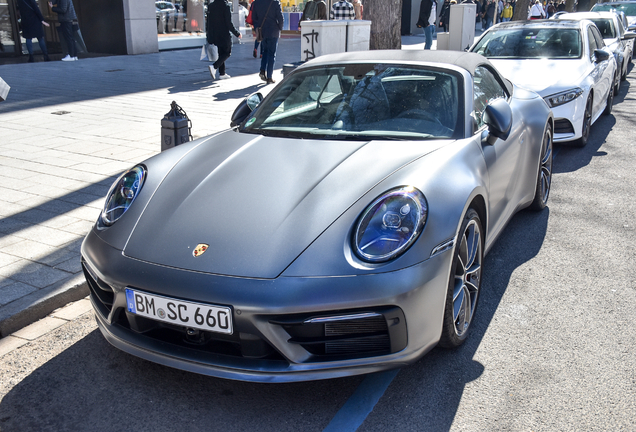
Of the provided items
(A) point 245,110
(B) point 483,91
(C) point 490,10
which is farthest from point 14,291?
(C) point 490,10

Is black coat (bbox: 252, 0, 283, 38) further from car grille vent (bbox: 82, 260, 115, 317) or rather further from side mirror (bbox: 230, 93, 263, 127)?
car grille vent (bbox: 82, 260, 115, 317)

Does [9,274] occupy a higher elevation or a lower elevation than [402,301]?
lower

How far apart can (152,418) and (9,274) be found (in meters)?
1.74

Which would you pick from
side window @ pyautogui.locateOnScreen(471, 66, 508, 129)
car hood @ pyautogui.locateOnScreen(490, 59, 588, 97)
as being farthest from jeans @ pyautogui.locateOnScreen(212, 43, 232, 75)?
side window @ pyautogui.locateOnScreen(471, 66, 508, 129)

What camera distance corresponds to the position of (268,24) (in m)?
12.0

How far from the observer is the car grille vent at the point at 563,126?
6848 millimetres

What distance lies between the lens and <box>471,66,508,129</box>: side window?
3.59 meters

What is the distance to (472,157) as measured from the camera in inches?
124

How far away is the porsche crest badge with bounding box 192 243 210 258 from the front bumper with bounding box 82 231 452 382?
99 millimetres

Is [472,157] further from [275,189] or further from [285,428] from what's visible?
[285,428]

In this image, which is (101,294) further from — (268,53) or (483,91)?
(268,53)

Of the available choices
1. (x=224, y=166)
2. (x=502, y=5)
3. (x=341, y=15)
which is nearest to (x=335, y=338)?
(x=224, y=166)

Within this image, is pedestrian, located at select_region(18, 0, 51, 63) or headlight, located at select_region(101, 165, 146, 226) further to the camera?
pedestrian, located at select_region(18, 0, 51, 63)

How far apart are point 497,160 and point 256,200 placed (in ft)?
5.07
